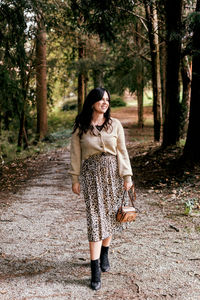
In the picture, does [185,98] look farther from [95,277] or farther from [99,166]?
[95,277]

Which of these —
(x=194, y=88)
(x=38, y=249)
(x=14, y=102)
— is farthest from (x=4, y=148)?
(x=38, y=249)

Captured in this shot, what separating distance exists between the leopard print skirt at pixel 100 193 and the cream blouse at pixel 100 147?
61 mm

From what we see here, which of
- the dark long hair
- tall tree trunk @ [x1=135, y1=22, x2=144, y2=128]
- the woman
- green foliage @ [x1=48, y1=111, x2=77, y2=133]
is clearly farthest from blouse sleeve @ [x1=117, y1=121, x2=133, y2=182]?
green foliage @ [x1=48, y1=111, x2=77, y2=133]

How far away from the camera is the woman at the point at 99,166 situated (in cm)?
352

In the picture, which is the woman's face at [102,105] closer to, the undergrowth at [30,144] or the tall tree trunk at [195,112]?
the tall tree trunk at [195,112]

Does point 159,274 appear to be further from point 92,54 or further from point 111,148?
point 92,54

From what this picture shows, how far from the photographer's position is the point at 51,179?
29.3 feet

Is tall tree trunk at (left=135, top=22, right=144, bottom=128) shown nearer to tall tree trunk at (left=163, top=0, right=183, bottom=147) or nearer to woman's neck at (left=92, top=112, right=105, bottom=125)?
tall tree trunk at (left=163, top=0, right=183, bottom=147)

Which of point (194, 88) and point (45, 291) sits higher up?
point (194, 88)

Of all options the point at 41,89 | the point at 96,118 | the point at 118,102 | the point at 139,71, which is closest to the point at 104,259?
the point at 96,118

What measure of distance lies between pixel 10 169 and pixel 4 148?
593 centimetres

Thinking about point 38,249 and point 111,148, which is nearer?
point 111,148

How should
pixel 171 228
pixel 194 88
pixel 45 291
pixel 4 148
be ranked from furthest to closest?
pixel 4 148 → pixel 194 88 → pixel 171 228 → pixel 45 291

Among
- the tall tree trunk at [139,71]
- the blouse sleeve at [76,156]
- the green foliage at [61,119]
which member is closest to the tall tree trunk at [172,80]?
the blouse sleeve at [76,156]
